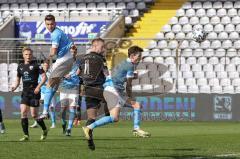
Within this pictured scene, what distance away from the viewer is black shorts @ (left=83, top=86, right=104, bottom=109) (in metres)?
12.7

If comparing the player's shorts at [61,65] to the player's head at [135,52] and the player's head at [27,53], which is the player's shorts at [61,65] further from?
the player's head at [135,52]

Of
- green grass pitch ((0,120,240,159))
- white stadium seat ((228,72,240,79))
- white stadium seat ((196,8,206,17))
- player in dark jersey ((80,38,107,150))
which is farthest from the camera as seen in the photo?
white stadium seat ((196,8,206,17))

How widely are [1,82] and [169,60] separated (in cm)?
725

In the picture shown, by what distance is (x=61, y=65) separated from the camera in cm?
1596

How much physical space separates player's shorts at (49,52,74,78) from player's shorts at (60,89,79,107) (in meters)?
3.02

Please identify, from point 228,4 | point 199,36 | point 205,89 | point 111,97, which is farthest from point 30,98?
point 228,4

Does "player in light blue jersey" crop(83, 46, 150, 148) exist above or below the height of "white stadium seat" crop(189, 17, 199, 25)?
below

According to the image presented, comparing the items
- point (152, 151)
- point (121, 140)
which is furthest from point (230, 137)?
point (152, 151)

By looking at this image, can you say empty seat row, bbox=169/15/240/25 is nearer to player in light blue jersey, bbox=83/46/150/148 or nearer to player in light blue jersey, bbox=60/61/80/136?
player in light blue jersey, bbox=60/61/80/136

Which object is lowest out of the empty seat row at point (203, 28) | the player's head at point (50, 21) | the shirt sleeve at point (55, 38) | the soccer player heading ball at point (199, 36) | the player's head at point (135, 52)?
the player's head at point (135, 52)

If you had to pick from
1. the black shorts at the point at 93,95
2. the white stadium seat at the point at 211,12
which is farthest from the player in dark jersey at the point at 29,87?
the white stadium seat at the point at 211,12

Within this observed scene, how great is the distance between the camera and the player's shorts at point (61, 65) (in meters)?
15.9

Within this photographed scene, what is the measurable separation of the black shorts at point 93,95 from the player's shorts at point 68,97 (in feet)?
21.0

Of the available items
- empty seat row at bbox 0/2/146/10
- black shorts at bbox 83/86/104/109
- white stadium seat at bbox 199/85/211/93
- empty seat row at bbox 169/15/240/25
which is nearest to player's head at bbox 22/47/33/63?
black shorts at bbox 83/86/104/109
